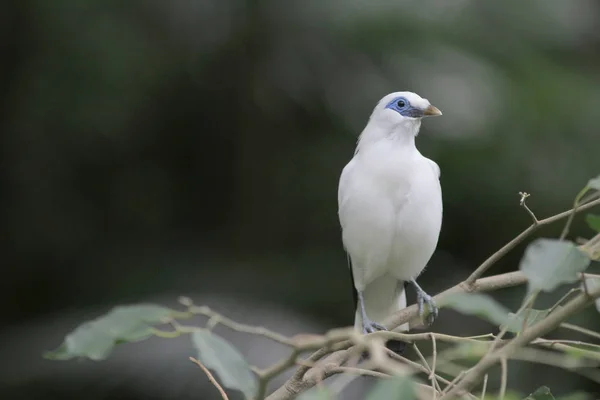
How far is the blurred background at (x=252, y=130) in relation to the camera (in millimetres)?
5434

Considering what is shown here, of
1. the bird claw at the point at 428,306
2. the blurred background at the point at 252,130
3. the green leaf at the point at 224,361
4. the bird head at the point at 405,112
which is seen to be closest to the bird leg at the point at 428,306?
the bird claw at the point at 428,306

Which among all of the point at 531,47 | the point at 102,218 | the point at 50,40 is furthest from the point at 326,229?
the point at 50,40

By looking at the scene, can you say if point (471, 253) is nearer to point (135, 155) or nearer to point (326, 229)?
point (326, 229)

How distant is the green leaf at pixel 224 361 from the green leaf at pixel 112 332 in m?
0.05

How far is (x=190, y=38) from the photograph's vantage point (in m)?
5.96

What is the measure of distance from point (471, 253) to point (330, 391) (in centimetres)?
467

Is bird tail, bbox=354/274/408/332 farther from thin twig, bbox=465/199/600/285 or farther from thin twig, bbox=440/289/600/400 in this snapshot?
thin twig, bbox=440/289/600/400

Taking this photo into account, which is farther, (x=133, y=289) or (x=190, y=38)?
(x=190, y=38)

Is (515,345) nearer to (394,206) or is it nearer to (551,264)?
(551,264)

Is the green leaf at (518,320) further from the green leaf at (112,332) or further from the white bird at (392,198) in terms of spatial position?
the white bird at (392,198)

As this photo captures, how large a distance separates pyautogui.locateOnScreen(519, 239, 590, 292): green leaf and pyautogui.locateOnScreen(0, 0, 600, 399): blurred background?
394cm

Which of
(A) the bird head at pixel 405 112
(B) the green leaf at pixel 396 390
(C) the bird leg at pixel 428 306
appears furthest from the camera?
(A) the bird head at pixel 405 112

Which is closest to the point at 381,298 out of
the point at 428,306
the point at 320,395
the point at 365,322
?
the point at 365,322

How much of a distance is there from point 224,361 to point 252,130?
4946 millimetres
